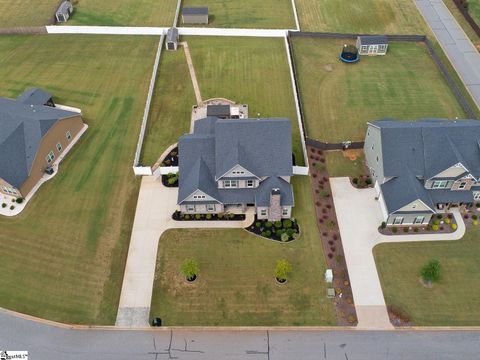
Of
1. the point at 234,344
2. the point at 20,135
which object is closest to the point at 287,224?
the point at 234,344

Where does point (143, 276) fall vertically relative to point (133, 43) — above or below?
below

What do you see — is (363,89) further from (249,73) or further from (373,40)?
(249,73)

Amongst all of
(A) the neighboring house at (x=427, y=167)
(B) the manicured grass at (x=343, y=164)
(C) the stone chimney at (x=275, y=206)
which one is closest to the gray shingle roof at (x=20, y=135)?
(C) the stone chimney at (x=275, y=206)

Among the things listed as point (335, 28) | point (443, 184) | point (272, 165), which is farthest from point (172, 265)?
point (335, 28)

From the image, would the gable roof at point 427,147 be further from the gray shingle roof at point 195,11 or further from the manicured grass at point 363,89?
the gray shingle roof at point 195,11

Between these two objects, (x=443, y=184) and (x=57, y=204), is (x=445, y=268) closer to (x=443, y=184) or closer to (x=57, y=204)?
(x=443, y=184)
